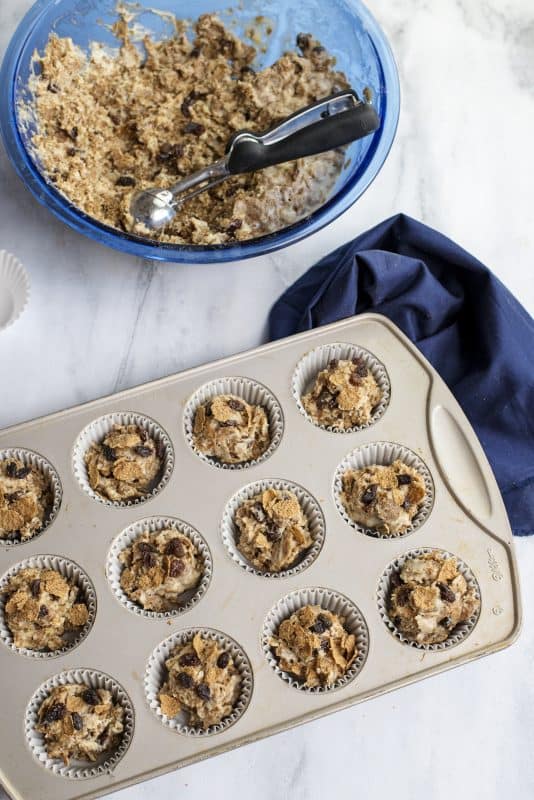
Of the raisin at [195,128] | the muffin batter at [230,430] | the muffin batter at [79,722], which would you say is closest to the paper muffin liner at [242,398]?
the muffin batter at [230,430]

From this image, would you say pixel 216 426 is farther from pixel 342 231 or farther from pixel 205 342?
pixel 342 231

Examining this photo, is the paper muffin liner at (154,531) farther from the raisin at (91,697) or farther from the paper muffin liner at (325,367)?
the paper muffin liner at (325,367)

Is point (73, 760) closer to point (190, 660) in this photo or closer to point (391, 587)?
point (190, 660)

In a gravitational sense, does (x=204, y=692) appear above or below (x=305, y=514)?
below

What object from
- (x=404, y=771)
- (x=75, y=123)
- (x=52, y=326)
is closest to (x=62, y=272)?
(x=52, y=326)

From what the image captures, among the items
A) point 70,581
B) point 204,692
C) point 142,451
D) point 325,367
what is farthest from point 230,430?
point 204,692

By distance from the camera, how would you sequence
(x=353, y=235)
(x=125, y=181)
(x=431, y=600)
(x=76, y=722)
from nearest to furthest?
(x=76, y=722), (x=431, y=600), (x=125, y=181), (x=353, y=235)

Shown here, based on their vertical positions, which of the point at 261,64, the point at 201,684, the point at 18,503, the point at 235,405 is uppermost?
the point at 261,64
